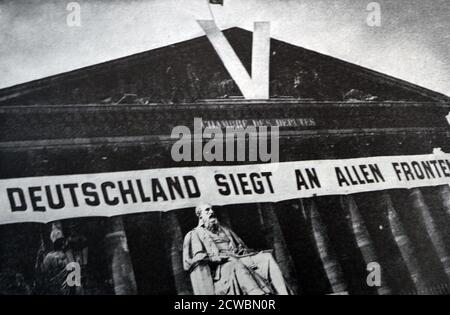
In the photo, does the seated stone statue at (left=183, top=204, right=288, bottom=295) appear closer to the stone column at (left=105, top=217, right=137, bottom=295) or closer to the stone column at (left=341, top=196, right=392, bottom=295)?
the stone column at (left=105, top=217, right=137, bottom=295)

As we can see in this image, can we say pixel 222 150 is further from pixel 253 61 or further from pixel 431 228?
pixel 431 228

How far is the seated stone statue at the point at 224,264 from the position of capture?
194 inches

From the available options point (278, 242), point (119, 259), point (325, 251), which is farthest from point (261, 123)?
Answer: point (119, 259)

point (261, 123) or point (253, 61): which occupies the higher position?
point (253, 61)

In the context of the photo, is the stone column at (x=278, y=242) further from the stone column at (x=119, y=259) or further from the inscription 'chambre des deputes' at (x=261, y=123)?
the stone column at (x=119, y=259)

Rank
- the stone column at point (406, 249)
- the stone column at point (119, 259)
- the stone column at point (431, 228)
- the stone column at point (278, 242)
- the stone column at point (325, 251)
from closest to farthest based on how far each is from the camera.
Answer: the stone column at point (119, 259) < the stone column at point (278, 242) < the stone column at point (325, 251) < the stone column at point (406, 249) < the stone column at point (431, 228)

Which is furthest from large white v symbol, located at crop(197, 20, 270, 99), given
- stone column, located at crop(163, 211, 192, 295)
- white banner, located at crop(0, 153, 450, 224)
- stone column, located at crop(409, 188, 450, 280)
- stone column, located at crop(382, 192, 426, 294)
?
stone column, located at crop(409, 188, 450, 280)

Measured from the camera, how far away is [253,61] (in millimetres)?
5676

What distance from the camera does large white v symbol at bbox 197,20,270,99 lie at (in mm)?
5602

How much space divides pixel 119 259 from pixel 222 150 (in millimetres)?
1744

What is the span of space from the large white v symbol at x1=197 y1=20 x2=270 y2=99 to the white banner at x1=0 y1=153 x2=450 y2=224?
999 mm

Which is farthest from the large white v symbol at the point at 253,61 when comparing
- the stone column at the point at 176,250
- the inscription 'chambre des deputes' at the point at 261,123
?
the stone column at the point at 176,250

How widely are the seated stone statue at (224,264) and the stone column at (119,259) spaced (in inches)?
24.6
